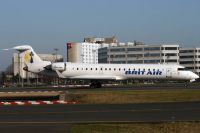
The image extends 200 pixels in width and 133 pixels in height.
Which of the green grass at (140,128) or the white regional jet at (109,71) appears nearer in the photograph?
the green grass at (140,128)

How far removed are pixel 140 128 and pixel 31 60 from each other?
157 feet

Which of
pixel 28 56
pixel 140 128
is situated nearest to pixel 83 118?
pixel 140 128

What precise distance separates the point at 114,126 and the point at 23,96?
73.5ft

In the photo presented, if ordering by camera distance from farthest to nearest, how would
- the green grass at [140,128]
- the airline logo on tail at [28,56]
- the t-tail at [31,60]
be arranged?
the airline logo on tail at [28,56] < the t-tail at [31,60] < the green grass at [140,128]

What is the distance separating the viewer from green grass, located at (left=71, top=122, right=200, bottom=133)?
54.7 ft

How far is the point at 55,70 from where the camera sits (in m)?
61.2

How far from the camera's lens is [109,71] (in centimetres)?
6178

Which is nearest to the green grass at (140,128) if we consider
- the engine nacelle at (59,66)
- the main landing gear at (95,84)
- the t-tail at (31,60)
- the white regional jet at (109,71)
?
the white regional jet at (109,71)

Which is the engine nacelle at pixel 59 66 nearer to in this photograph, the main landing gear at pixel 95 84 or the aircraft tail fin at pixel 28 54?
the aircraft tail fin at pixel 28 54

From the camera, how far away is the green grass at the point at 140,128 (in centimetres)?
1669

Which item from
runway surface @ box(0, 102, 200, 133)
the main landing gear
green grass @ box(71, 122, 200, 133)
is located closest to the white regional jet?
the main landing gear

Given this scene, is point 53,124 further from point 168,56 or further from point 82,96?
point 168,56

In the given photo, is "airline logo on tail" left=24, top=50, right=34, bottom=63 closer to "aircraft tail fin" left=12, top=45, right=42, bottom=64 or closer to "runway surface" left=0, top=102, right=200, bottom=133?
"aircraft tail fin" left=12, top=45, right=42, bottom=64

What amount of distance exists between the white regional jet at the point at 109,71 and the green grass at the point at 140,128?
136ft
